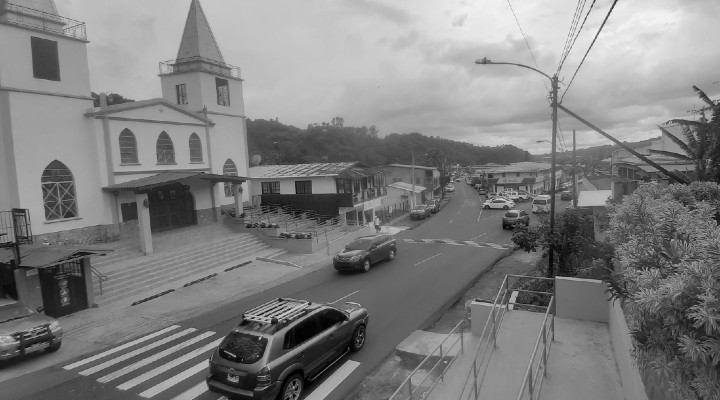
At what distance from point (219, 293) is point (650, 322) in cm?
1552

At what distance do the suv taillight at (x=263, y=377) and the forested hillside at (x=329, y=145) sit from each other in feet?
156

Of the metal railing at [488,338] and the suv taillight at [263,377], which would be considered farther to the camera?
the suv taillight at [263,377]

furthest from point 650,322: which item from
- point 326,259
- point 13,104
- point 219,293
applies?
point 13,104

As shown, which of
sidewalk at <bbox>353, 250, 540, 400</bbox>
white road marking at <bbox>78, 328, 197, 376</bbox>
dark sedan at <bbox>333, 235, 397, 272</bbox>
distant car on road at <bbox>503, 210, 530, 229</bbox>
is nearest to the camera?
sidewalk at <bbox>353, 250, 540, 400</bbox>

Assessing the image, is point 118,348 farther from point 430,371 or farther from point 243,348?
point 430,371

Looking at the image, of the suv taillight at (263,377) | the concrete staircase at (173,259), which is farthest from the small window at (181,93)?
the suv taillight at (263,377)

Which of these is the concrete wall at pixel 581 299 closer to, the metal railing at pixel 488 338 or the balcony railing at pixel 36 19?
the metal railing at pixel 488 338

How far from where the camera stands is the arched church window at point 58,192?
751 inches

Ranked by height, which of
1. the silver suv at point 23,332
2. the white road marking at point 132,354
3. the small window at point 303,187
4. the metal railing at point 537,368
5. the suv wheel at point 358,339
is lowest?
the white road marking at point 132,354

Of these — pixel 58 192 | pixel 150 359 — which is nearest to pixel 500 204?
pixel 58 192

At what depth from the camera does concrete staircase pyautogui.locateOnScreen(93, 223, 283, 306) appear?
1698cm

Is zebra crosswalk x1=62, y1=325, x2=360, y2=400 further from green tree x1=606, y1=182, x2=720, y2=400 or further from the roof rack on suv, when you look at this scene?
green tree x1=606, y1=182, x2=720, y2=400

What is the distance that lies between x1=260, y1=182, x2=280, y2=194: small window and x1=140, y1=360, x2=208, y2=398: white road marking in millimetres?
24571

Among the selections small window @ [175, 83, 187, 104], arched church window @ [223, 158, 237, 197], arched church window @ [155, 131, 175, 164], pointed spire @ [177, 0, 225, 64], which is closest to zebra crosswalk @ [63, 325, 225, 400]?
arched church window @ [155, 131, 175, 164]
